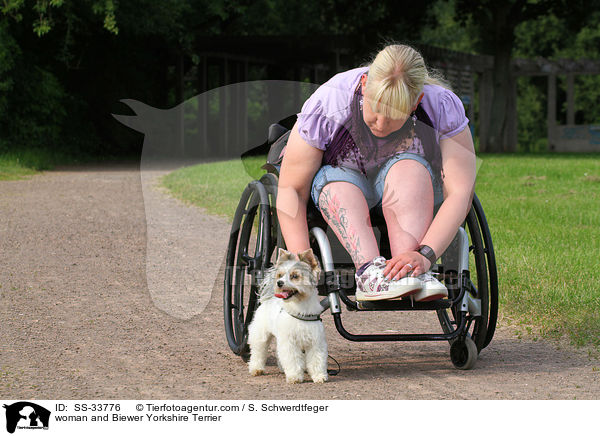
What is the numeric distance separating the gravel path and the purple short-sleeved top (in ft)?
3.31

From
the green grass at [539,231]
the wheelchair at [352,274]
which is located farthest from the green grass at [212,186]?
the wheelchair at [352,274]

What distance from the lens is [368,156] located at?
13.8 feet

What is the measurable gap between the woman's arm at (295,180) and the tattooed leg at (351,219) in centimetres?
11

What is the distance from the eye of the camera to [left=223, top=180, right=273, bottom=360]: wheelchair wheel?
4.27m

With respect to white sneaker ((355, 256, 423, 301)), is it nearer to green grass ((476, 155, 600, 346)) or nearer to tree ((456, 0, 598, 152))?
green grass ((476, 155, 600, 346))

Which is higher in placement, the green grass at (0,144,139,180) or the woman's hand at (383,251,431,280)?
the woman's hand at (383,251,431,280)

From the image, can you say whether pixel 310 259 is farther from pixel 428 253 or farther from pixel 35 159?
pixel 35 159

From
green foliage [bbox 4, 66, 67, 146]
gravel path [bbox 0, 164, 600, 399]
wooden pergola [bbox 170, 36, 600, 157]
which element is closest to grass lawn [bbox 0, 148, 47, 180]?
green foliage [bbox 4, 66, 67, 146]

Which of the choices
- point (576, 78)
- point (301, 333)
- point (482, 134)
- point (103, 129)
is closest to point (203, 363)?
point (301, 333)

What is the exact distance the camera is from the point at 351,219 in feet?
→ 13.4

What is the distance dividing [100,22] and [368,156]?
1909cm

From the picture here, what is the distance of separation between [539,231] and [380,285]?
5480 mm
